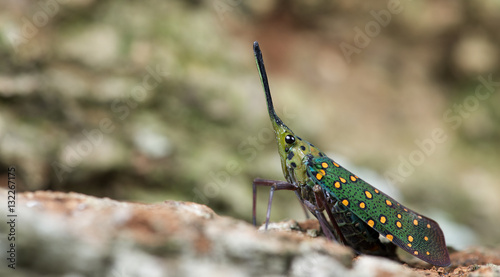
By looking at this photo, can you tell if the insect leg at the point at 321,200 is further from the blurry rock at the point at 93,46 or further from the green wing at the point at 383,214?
the blurry rock at the point at 93,46

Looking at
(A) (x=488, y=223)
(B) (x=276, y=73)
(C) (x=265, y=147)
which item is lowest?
(A) (x=488, y=223)

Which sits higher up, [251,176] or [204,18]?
[204,18]

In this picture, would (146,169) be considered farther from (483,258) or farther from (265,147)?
(483,258)

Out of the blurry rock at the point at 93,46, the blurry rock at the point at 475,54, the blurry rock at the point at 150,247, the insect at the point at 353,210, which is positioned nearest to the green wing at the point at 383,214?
the insect at the point at 353,210

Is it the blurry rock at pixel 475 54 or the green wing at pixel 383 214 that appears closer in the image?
the green wing at pixel 383 214

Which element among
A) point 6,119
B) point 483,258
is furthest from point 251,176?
point 483,258

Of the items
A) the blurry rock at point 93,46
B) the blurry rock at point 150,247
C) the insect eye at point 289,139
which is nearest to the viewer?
the blurry rock at point 150,247

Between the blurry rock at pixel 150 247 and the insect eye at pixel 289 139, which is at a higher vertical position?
the insect eye at pixel 289 139
